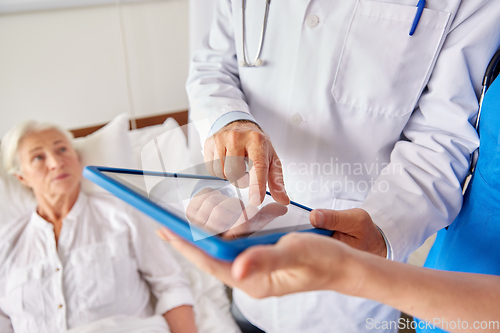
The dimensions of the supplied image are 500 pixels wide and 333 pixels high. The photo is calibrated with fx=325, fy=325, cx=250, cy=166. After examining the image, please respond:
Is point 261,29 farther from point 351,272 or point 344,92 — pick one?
point 351,272

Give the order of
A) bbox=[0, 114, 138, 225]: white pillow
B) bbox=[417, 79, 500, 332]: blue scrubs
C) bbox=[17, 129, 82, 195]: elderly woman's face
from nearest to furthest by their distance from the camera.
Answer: bbox=[417, 79, 500, 332]: blue scrubs
bbox=[17, 129, 82, 195]: elderly woman's face
bbox=[0, 114, 138, 225]: white pillow

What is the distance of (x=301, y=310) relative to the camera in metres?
0.87

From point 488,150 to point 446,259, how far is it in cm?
26

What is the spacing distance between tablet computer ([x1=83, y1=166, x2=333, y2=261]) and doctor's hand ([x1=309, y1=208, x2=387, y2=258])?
0.02m

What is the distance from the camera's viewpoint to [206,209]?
45 centimetres

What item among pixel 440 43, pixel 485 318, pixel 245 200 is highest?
pixel 440 43

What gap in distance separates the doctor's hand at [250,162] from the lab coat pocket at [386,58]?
0.89ft

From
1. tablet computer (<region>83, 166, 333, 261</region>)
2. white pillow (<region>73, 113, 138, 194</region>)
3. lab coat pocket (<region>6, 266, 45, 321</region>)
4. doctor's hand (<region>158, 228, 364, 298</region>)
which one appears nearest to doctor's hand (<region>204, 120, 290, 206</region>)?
tablet computer (<region>83, 166, 333, 261</region>)

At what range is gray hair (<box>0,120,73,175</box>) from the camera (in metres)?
1.30

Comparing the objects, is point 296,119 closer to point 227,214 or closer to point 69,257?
point 227,214

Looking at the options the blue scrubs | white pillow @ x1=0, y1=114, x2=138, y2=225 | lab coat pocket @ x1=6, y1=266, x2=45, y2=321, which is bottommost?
lab coat pocket @ x1=6, y1=266, x2=45, y2=321

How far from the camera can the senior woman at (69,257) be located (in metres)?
1.08

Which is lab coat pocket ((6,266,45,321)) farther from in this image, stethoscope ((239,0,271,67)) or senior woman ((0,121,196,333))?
stethoscope ((239,0,271,67))

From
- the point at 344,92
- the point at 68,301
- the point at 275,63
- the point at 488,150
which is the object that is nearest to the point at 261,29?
the point at 275,63
